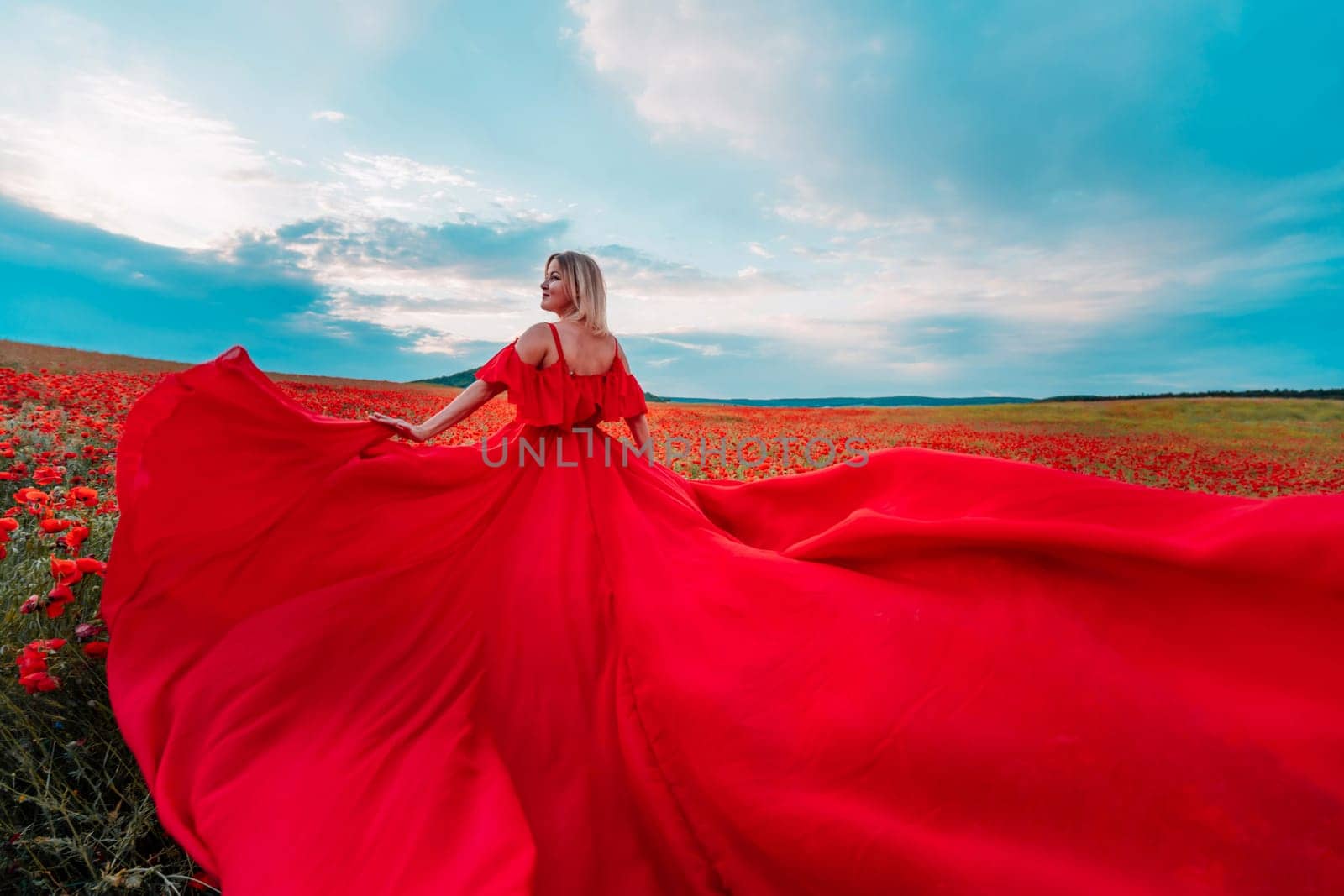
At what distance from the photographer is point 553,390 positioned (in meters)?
3.98

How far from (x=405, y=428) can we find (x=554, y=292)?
1.17 m

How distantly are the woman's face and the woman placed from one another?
0.02 m

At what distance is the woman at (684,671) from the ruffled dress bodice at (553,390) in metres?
0.03

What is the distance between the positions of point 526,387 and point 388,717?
1877 millimetres

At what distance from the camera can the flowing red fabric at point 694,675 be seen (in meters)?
2.13

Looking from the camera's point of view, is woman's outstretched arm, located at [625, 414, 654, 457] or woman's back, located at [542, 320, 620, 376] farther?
woman's outstretched arm, located at [625, 414, 654, 457]

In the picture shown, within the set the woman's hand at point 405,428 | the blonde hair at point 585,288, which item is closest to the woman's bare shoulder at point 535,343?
the blonde hair at point 585,288

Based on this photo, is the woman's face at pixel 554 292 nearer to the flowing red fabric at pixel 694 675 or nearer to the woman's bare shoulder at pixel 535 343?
the woman's bare shoulder at pixel 535 343

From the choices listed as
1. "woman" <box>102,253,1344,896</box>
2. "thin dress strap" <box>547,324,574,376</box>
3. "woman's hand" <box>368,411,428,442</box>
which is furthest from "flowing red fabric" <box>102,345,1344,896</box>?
"thin dress strap" <box>547,324,574,376</box>

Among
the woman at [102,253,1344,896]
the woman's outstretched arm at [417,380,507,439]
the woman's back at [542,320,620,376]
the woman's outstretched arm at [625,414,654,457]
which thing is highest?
the woman's back at [542,320,620,376]

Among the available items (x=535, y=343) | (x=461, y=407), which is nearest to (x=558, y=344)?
(x=535, y=343)

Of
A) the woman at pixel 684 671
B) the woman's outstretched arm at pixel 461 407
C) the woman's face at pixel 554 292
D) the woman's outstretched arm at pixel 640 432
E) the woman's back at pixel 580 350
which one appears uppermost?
the woman's face at pixel 554 292

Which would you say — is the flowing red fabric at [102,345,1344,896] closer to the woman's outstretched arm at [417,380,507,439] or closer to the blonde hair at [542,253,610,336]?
the woman's outstretched arm at [417,380,507,439]

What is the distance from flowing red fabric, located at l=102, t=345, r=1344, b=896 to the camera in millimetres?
2131
